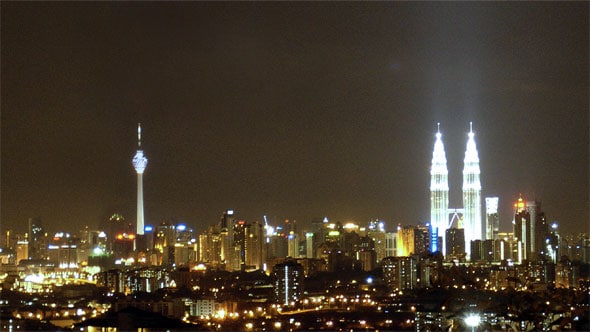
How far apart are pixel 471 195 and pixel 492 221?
1514 millimetres

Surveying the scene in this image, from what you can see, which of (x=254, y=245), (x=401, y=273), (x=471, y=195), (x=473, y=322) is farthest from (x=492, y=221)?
(x=473, y=322)

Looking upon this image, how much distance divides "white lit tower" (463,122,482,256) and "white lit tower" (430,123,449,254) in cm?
38

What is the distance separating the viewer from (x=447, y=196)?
72.9 ft

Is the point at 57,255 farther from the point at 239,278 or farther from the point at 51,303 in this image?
the point at 51,303

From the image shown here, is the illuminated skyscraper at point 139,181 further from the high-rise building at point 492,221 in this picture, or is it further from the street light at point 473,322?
the street light at point 473,322

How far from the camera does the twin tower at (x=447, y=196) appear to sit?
21.1 m

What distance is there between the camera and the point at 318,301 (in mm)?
16109

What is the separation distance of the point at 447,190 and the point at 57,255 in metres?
9.60

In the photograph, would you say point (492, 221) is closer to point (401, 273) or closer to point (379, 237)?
point (379, 237)

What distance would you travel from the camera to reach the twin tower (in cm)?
2106

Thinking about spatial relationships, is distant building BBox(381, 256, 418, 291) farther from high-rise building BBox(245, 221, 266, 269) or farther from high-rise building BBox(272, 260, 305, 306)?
high-rise building BBox(245, 221, 266, 269)

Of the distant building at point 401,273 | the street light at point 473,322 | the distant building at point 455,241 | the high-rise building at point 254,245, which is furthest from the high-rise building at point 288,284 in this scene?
the street light at point 473,322

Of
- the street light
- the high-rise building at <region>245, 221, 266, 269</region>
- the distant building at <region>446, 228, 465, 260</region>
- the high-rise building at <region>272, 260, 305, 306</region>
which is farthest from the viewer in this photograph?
the high-rise building at <region>245, 221, 266, 269</region>

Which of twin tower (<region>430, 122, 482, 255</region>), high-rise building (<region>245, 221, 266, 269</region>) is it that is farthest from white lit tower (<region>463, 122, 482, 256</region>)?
high-rise building (<region>245, 221, 266, 269</region>)
